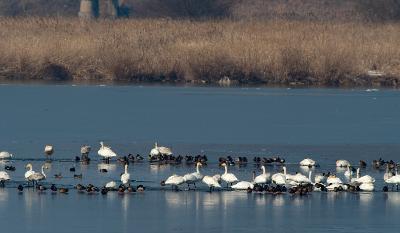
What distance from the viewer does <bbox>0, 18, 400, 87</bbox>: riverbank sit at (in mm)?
31672

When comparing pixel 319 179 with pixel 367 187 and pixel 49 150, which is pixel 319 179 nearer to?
pixel 367 187

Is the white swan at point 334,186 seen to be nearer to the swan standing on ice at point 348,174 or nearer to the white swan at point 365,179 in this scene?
the white swan at point 365,179

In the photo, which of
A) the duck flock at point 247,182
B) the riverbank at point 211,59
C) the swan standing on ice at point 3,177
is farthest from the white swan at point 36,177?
the riverbank at point 211,59

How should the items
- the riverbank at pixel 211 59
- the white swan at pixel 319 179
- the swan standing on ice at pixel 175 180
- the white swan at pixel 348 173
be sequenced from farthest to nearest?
the riverbank at pixel 211 59 → the white swan at pixel 348 173 → the white swan at pixel 319 179 → the swan standing on ice at pixel 175 180

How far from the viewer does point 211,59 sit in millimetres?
31828

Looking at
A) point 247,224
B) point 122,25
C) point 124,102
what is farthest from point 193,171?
point 122,25

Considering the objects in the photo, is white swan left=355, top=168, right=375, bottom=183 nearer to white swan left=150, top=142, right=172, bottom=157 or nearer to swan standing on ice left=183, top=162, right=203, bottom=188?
swan standing on ice left=183, top=162, right=203, bottom=188

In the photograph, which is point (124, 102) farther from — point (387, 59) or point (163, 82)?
point (387, 59)

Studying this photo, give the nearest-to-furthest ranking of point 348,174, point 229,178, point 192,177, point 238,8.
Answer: point 192,177
point 229,178
point 348,174
point 238,8

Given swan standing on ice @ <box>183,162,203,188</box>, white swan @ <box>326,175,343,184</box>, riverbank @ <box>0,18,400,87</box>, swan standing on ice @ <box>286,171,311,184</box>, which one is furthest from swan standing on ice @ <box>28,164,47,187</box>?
riverbank @ <box>0,18,400,87</box>

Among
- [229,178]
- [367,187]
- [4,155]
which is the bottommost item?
[367,187]

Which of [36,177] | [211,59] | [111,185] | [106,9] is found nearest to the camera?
[111,185]

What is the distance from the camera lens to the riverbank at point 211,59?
104ft

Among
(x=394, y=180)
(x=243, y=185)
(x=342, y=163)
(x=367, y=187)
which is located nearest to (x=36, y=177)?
(x=243, y=185)
